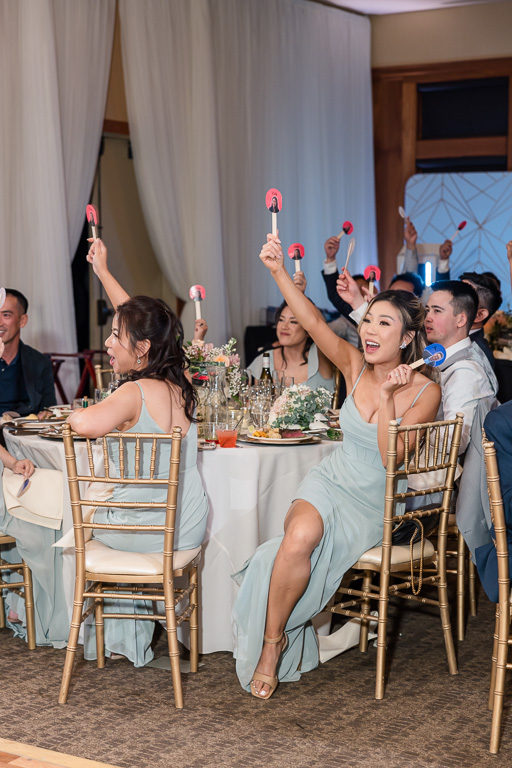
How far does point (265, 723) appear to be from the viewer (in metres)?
2.97

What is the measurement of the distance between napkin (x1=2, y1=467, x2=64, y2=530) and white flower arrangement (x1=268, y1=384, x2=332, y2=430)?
34.2 inches

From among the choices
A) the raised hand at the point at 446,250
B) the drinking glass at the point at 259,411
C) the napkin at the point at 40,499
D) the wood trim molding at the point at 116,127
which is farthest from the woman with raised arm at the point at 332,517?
the wood trim molding at the point at 116,127

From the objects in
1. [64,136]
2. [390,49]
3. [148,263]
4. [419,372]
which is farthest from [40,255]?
[390,49]

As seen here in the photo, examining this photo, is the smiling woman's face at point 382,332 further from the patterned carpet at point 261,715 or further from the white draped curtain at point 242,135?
the white draped curtain at point 242,135

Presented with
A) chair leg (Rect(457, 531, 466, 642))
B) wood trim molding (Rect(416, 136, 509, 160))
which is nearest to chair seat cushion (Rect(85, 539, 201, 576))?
chair leg (Rect(457, 531, 466, 642))

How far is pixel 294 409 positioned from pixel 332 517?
615mm

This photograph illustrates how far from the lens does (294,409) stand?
3.74m

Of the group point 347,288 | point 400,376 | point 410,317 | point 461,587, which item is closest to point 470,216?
point 347,288

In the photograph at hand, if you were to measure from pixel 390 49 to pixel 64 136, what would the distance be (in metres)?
4.50

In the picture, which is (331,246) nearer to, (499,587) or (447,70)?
(499,587)

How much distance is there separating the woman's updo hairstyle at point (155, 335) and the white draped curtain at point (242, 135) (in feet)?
14.8

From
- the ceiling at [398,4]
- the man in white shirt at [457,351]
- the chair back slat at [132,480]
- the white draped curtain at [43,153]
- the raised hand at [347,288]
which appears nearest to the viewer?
the chair back slat at [132,480]

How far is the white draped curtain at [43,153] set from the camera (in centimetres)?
632

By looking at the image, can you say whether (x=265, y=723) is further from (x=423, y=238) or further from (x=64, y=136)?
(x=423, y=238)
